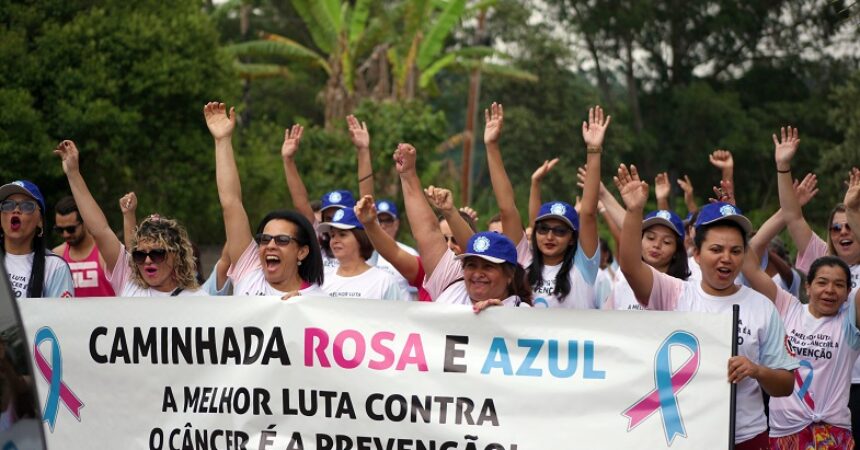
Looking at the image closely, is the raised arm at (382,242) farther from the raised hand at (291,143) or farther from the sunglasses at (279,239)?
the raised hand at (291,143)

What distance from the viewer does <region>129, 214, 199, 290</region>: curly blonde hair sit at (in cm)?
668

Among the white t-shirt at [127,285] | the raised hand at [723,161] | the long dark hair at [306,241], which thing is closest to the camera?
the long dark hair at [306,241]

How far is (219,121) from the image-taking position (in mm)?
7262

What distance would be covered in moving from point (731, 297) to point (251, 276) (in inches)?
96.9

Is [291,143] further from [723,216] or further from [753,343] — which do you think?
[753,343]

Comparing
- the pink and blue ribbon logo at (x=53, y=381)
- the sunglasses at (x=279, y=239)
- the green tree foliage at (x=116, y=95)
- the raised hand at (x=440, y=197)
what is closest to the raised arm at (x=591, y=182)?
the raised hand at (x=440, y=197)

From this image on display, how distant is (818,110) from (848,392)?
111 ft

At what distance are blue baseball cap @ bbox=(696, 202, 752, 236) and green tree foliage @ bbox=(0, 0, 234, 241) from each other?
16063mm

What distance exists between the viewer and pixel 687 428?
18.3ft

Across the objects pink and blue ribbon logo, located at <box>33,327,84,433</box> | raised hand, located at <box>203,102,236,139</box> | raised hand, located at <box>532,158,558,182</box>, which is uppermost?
raised hand, located at <box>203,102,236,139</box>

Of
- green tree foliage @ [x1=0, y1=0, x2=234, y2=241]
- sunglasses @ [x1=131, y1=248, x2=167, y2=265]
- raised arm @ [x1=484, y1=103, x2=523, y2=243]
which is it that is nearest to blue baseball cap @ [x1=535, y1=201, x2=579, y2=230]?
raised arm @ [x1=484, y1=103, x2=523, y2=243]

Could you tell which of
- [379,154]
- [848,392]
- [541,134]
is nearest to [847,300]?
[848,392]

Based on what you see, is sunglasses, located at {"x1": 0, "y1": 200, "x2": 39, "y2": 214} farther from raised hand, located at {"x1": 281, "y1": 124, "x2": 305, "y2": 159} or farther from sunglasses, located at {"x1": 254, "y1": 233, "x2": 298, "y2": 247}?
raised hand, located at {"x1": 281, "y1": 124, "x2": 305, "y2": 159}

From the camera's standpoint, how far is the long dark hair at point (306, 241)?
659 centimetres
